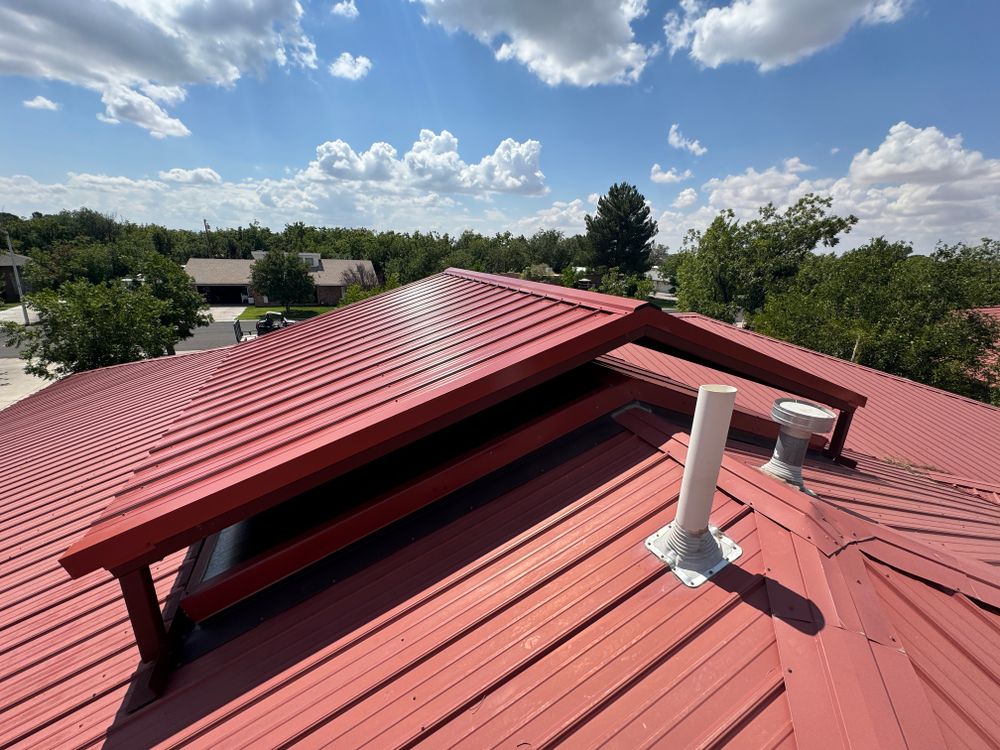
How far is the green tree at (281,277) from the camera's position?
4338cm

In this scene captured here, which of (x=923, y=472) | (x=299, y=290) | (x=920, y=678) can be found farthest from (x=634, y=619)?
(x=299, y=290)

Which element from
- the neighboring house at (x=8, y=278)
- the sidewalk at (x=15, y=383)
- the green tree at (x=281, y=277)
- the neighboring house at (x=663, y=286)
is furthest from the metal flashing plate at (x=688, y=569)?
the neighboring house at (x=8, y=278)

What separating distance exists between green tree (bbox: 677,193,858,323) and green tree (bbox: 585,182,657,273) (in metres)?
24.0

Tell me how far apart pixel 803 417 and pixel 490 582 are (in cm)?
244

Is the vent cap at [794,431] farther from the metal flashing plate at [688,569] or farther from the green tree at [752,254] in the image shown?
the green tree at [752,254]

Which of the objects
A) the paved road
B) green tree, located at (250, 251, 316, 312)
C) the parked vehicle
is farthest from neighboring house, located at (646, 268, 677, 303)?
the paved road

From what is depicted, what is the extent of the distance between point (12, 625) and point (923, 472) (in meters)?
11.5

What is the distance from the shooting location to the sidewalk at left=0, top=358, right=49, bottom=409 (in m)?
23.5

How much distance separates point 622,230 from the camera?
54375 mm

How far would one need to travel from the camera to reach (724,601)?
233 cm

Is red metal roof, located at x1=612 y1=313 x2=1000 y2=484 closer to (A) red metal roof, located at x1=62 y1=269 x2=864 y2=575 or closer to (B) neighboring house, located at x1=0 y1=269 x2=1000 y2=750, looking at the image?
(A) red metal roof, located at x1=62 y1=269 x2=864 y2=575

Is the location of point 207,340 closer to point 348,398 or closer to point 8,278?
point 348,398

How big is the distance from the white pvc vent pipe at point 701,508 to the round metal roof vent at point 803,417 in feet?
3.26

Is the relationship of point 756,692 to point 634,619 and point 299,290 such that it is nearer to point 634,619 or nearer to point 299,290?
point 634,619
